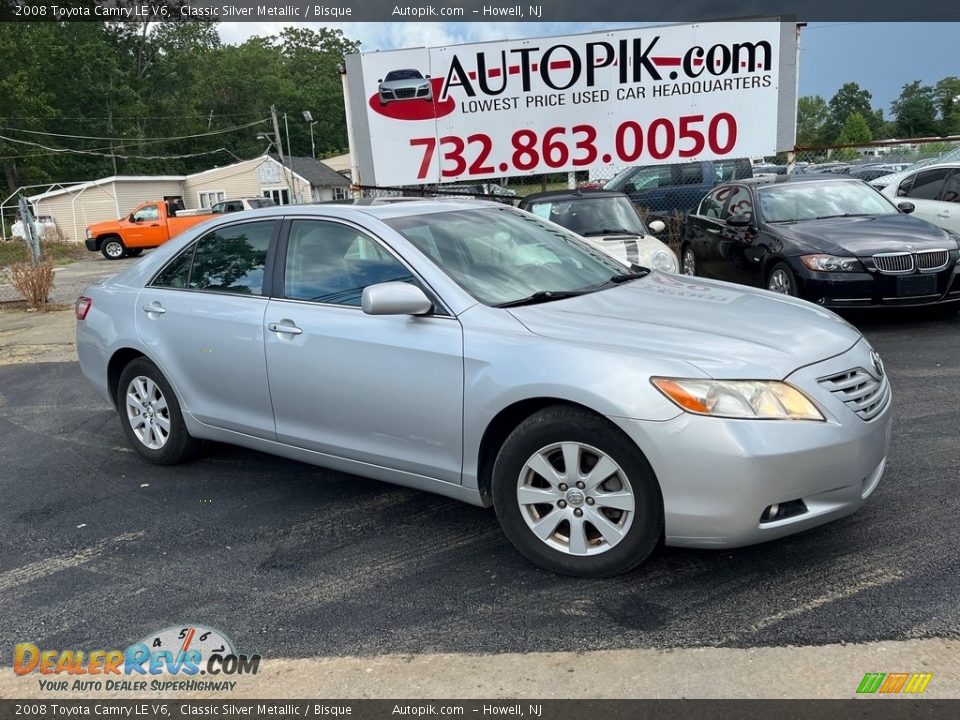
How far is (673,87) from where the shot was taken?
12.1 m

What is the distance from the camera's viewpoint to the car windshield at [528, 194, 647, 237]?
29.3 feet

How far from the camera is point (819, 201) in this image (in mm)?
8820

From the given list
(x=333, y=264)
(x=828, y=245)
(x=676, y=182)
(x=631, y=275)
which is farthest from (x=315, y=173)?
(x=631, y=275)

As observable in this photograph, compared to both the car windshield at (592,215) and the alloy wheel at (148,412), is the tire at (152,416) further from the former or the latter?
the car windshield at (592,215)

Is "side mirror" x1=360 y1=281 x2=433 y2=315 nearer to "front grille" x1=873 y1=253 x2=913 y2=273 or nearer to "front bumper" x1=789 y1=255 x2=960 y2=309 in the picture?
"front bumper" x1=789 y1=255 x2=960 y2=309

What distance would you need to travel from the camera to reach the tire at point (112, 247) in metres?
27.6

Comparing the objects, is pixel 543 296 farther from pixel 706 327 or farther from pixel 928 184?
Result: pixel 928 184

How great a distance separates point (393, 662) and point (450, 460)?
3.26ft

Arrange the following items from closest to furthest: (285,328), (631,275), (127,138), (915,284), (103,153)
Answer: (285,328) → (631,275) → (915,284) → (103,153) → (127,138)

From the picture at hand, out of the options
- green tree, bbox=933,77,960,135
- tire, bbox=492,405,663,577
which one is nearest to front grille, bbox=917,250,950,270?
tire, bbox=492,405,663,577

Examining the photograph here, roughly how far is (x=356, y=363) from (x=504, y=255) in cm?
97

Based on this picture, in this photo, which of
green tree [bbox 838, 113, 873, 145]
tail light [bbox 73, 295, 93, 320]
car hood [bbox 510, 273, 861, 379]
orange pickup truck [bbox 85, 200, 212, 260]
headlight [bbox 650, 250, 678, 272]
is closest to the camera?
car hood [bbox 510, 273, 861, 379]

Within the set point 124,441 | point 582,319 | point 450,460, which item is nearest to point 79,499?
point 124,441

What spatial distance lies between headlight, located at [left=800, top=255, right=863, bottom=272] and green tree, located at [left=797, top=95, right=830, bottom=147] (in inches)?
3355
